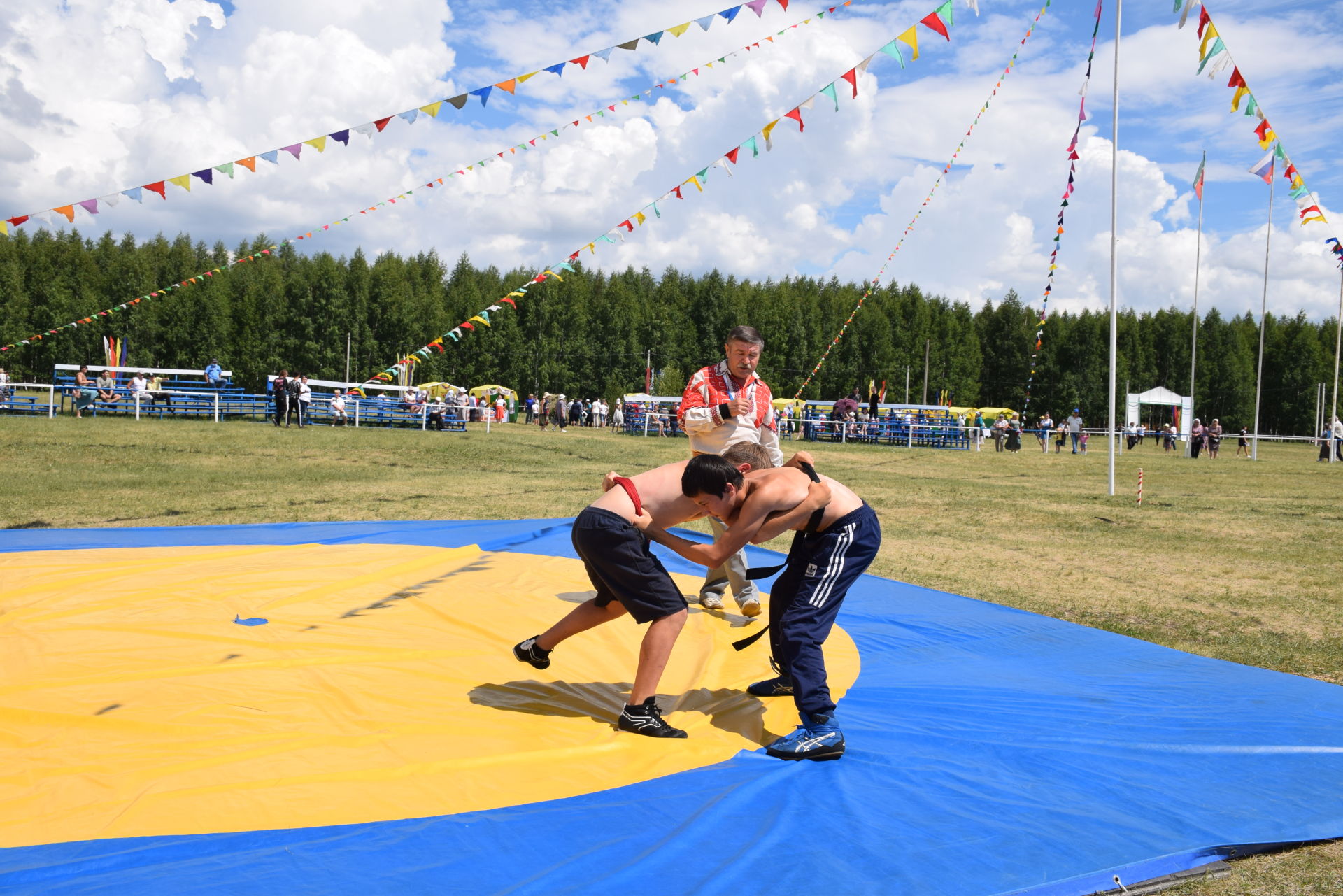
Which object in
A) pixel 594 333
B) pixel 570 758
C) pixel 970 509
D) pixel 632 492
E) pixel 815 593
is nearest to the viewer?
pixel 570 758

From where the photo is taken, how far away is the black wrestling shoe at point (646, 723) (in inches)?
134

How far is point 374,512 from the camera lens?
9703 mm

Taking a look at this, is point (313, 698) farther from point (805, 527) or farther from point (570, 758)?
point (805, 527)

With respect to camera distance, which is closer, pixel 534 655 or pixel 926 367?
pixel 534 655

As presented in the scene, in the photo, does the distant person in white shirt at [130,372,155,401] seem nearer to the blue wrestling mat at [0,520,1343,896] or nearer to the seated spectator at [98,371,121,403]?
the seated spectator at [98,371,121,403]

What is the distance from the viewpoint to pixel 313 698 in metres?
3.61

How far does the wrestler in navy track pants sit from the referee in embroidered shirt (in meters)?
1.51

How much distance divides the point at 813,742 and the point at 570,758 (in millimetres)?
870

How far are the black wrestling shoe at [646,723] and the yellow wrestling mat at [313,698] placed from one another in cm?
8

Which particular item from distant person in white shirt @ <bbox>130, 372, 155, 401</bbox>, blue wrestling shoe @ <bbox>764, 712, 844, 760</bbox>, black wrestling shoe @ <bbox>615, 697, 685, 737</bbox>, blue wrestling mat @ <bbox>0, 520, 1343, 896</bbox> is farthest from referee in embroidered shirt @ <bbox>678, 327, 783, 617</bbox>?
distant person in white shirt @ <bbox>130, 372, 155, 401</bbox>

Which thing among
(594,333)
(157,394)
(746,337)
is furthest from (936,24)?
(594,333)

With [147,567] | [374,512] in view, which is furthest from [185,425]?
[147,567]

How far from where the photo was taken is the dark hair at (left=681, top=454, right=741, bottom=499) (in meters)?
3.49

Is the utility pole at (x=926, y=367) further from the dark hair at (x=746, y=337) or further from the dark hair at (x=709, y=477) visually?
the dark hair at (x=709, y=477)
